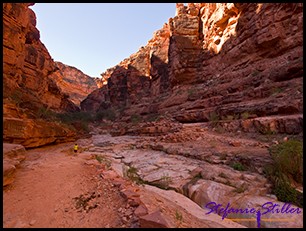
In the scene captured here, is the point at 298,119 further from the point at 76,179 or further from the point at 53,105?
the point at 53,105

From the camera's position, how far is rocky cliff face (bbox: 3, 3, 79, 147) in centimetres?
643

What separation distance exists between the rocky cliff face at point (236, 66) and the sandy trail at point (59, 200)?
23.8 ft

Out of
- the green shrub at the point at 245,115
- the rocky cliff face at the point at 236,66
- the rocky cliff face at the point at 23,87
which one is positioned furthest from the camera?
the green shrub at the point at 245,115

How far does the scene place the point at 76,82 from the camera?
58.7 metres

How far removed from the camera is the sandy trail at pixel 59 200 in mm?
2188

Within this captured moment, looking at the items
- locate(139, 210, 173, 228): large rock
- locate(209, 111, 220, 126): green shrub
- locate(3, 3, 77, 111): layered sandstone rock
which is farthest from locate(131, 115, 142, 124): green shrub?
locate(139, 210, 173, 228): large rock

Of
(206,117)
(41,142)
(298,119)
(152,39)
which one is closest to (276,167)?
(298,119)

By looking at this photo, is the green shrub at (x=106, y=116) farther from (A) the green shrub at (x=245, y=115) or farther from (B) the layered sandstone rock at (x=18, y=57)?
(A) the green shrub at (x=245, y=115)

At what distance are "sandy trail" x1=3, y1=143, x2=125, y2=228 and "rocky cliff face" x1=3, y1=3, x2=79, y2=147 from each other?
3215 mm

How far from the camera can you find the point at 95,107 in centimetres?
4216

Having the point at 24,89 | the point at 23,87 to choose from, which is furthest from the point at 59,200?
the point at 23,87

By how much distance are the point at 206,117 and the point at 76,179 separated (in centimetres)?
953

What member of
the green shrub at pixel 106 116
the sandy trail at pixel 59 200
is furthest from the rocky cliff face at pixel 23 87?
the green shrub at pixel 106 116

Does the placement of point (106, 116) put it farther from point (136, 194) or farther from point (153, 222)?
point (153, 222)
